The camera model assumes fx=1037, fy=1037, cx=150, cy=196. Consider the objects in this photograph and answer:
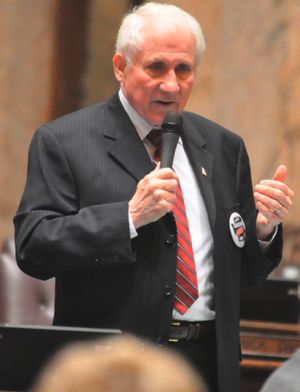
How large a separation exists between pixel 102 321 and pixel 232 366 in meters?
0.42

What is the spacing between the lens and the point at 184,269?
3082 millimetres

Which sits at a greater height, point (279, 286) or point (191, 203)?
point (191, 203)

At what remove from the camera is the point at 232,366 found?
313 cm

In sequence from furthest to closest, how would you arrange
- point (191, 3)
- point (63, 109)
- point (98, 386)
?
point (63, 109)
point (191, 3)
point (98, 386)

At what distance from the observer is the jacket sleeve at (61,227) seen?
2.95m

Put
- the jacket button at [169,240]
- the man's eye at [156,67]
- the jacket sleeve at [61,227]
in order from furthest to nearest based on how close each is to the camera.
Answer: the man's eye at [156,67] < the jacket button at [169,240] < the jacket sleeve at [61,227]

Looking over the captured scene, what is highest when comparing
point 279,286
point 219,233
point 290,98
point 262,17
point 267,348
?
point 262,17

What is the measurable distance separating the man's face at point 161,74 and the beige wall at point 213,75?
10.5ft

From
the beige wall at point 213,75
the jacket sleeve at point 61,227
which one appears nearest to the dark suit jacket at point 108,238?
the jacket sleeve at point 61,227

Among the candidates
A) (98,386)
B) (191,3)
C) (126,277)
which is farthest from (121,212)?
(191,3)

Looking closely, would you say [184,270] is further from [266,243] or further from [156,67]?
[156,67]

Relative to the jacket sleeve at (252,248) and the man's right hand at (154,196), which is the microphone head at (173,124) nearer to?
the man's right hand at (154,196)

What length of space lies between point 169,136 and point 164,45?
14.3 inches

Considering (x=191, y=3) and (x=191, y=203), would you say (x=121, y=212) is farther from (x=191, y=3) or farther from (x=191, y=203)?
(x=191, y=3)
